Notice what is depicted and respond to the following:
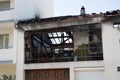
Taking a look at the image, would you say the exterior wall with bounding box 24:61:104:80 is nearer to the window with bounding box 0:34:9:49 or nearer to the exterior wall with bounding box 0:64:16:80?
the exterior wall with bounding box 0:64:16:80

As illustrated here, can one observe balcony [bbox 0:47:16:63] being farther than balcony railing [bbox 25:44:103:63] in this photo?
Yes

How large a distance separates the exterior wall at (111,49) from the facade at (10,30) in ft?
23.6

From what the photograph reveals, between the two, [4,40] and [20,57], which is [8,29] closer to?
[4,40]

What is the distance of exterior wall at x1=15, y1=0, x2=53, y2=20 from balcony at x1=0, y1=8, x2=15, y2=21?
1.51ft

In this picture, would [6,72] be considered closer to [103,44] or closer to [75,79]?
[75,79]

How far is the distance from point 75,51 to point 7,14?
21.9 ft

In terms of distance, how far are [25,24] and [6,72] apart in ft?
17.0

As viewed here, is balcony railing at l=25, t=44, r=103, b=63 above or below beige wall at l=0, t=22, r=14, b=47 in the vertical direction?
below

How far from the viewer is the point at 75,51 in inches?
796

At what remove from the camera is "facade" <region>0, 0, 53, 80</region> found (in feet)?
69.0

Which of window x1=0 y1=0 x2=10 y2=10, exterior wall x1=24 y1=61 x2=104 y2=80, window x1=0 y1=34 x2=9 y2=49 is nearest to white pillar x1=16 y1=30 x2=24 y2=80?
exterior wall x1=24 y1=61 x2=104 y2=80

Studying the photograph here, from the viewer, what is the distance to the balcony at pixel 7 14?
21656 mm

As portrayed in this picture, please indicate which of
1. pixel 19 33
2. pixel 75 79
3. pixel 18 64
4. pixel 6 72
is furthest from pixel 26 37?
pixel 75 79

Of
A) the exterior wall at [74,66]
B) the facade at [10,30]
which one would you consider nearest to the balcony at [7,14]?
the facade at [10,30]
